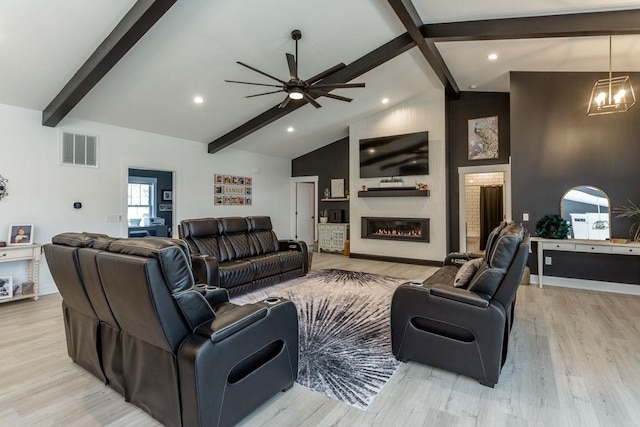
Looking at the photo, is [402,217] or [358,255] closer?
[402,217]

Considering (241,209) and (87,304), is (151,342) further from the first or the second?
(241,209)

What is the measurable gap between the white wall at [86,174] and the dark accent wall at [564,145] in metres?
5.93

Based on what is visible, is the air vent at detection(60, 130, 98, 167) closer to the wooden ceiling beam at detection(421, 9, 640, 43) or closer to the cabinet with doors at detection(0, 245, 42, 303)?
the cabinet with doors at detection(0, 245, 42, 303)

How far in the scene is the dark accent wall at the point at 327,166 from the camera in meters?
8.60

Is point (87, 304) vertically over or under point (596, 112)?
under

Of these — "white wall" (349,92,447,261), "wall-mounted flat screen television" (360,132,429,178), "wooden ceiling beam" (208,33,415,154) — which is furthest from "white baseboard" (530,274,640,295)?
"wooden ceiling beam" (208,33,415,154)

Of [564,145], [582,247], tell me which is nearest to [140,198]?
[564,145]

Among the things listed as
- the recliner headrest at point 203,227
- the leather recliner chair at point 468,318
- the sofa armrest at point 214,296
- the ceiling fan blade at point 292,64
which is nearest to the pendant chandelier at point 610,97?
the leather recliner chair at point 468,318

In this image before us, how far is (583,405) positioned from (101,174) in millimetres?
6526

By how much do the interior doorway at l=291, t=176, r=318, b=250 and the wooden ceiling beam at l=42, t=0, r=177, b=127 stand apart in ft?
19.1

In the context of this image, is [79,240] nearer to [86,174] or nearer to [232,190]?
[86,174]

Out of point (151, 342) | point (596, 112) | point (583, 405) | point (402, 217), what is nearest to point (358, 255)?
point (402, 217)

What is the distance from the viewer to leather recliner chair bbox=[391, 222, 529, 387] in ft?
7.23

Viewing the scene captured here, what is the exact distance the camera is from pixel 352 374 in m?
2.40
